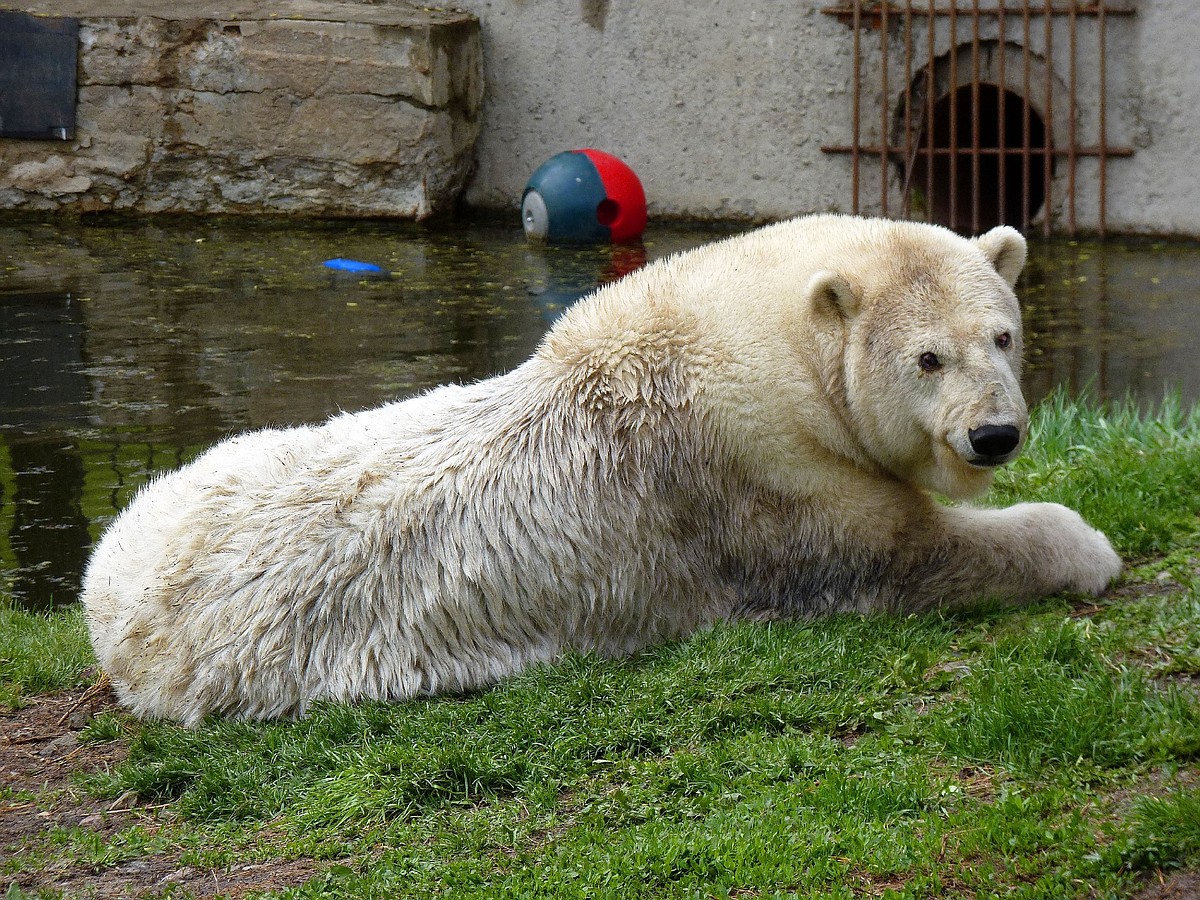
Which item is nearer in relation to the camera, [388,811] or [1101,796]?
[1101,796]

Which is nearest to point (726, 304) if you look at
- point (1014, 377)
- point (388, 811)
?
point (1014, 377)

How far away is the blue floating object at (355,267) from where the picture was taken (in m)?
11.9

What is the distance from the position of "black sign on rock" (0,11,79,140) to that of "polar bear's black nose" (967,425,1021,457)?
11.9m

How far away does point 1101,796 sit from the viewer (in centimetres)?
318

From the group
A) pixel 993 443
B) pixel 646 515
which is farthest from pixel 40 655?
pixel 993 443

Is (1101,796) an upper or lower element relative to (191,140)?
lower

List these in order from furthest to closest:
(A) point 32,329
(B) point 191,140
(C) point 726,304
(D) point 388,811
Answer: (B) point 191,140
(A) point 32,329
(C) point 726,304
(D) point 388,811

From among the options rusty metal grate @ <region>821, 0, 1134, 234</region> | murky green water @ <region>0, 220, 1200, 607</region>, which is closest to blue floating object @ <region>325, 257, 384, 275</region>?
murky green water @ <region>0, 220, 1200, 607</region>

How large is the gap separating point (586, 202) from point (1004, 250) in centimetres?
853

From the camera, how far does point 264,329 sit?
10.4 meters

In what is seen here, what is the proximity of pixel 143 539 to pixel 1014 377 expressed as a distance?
9.66 ft

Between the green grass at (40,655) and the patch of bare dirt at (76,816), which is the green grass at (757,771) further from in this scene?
the green grass at (40,655)

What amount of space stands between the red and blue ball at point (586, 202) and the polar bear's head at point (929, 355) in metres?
8.54

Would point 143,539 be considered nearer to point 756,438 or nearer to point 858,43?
point 756,438
